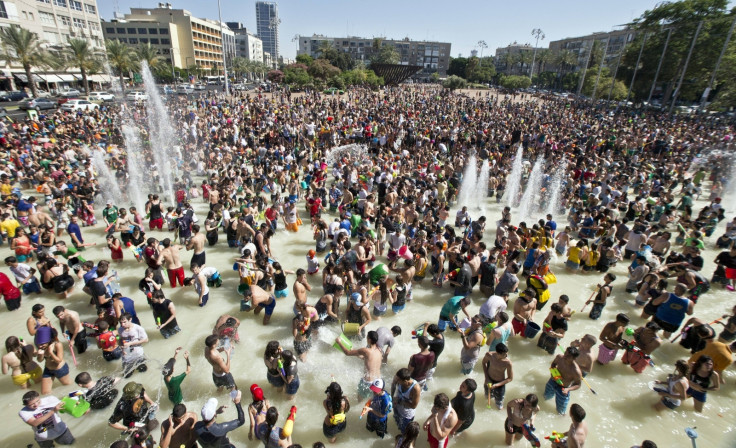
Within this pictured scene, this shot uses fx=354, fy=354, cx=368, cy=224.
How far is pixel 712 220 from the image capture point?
11.6 meters

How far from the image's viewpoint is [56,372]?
5.54 m

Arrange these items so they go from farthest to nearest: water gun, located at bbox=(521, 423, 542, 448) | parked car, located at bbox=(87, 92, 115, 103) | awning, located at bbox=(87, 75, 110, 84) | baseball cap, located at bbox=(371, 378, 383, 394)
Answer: awning, located at bbox=(87, 75, 110, 84), parked car, located at bbox=(87, 92, 115, 103), baseball cap, located at bbox=(371, 378, 383, 394), water gun, located at bbox=(521, 423, 542, 448)

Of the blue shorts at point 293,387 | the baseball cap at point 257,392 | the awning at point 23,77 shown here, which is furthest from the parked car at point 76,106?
the baseball cap at point 257,392

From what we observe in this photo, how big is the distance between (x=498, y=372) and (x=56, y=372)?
679cm

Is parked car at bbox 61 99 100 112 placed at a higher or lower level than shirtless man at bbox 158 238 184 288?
higher

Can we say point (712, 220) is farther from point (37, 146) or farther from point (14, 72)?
point (14, 72)

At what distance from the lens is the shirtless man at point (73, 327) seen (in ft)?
19.2

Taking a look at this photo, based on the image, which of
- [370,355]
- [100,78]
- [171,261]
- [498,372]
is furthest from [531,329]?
[100,78]

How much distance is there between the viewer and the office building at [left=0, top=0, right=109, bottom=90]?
41406mm

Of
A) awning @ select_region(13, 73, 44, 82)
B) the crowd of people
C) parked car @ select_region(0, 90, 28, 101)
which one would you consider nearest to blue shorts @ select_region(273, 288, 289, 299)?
the crowd of people

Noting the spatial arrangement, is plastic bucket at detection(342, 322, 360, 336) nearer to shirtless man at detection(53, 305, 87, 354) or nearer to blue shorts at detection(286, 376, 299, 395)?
blue shorts at detection(286, 376, 299, 395)

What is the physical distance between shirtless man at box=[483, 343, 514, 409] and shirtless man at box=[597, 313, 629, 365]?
7.58 ft

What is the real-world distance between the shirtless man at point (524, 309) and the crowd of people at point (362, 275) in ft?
0.13

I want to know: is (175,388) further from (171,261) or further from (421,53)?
(421,53)
